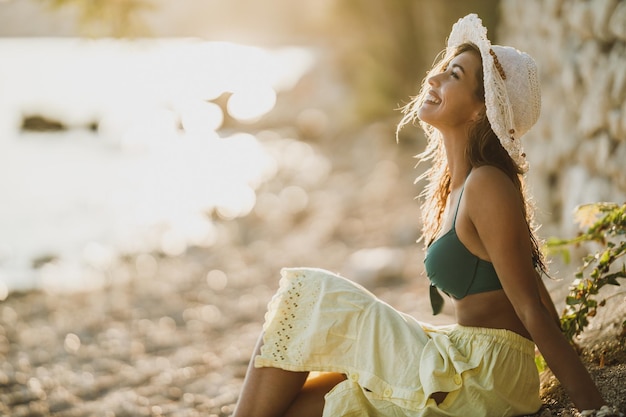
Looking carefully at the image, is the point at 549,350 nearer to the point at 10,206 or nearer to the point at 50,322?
the point at 50,322

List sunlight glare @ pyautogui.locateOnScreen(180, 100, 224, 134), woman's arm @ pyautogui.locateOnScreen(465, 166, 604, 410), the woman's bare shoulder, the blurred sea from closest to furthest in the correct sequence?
woman's arm @ pyautogui.locateOnScreen(465, 166, 604, 410) → the woman's bare shoulder → the blurred sea → sunlight glare @ pyautogui.locateOnScreen(180, 100, 224, 134)

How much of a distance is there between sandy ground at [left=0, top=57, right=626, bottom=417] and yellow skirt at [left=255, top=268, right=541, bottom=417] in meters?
0.22

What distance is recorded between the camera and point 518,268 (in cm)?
227

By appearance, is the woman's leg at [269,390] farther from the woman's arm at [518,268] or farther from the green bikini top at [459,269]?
the woman's arm at [518,268]

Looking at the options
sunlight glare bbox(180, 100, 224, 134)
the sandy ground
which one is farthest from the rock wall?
sunlight glare bbox(180, 100, 224, 134)

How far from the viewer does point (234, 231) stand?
8.46 metres

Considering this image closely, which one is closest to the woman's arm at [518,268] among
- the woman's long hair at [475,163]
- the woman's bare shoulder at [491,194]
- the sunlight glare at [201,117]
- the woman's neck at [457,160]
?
the woman's bare shoulder at [491,194]

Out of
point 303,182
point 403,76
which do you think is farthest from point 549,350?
point 403,76

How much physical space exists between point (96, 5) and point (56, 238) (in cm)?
317

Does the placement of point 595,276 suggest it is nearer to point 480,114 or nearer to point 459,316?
point 459,316

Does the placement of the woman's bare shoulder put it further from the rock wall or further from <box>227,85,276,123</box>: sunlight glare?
<box>227,85,276,123</box>: sunlight glare

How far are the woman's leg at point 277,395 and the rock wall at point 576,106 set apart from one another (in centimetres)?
120

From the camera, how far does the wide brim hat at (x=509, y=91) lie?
8.00 ft

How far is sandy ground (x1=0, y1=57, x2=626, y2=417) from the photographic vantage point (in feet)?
13.2
